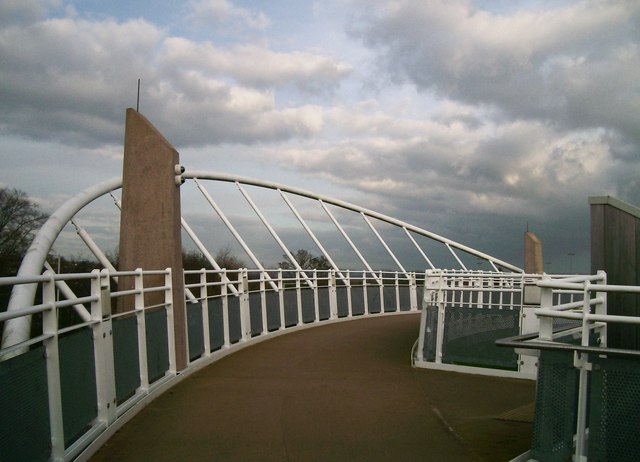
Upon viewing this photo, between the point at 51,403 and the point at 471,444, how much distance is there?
139 inches

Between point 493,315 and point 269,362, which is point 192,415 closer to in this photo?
point 269,362

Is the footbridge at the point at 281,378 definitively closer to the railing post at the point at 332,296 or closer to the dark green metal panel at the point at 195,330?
the dark green metal panel at the point at 195,330

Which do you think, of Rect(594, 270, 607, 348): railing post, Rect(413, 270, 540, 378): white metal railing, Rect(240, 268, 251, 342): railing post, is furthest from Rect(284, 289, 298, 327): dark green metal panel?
Rect(594, 270, 607, 348): railing post

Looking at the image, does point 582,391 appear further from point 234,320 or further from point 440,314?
point 234,320

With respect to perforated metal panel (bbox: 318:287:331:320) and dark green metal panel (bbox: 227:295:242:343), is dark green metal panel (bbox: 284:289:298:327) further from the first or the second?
dark green metal panel (bbox: 227:295:242:343)

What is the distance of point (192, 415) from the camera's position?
702 cm

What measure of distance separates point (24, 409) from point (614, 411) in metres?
3.83

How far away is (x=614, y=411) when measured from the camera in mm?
4391

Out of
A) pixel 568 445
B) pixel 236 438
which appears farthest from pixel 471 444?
pixel 236 438

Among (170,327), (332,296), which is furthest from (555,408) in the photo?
(332,296)

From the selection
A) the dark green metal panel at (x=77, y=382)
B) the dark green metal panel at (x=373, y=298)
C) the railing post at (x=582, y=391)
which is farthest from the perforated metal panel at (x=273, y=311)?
the railing post at (x=582, y=391)

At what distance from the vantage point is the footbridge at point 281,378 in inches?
179

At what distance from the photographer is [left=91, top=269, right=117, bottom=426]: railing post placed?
6.00 metres

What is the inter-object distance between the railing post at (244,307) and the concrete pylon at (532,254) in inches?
874
